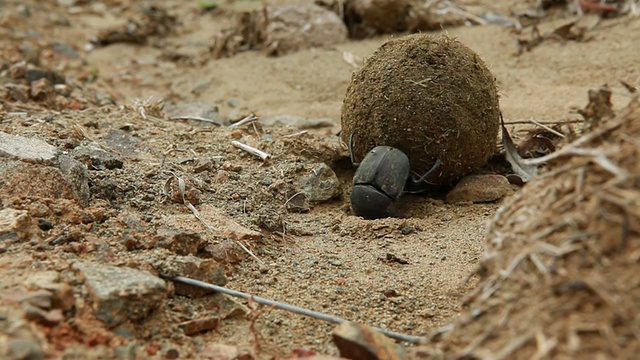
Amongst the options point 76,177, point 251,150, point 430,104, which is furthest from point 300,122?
point 76,177

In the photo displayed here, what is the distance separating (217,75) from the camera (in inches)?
263

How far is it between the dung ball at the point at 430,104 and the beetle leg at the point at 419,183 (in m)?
0.03

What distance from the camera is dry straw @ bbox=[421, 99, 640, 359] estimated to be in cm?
163

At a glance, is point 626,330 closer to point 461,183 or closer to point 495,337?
point 495,337

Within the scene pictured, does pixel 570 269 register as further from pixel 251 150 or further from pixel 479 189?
pixel 251 150

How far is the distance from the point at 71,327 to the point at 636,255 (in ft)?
5.23

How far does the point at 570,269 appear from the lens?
1.76 meters

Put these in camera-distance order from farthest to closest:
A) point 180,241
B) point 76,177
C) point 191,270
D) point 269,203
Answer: point 269,203
point 76,177
point 180,241
point 191,270

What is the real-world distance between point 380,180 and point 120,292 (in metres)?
1.87

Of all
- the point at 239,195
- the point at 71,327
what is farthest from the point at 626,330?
the point at 239,195

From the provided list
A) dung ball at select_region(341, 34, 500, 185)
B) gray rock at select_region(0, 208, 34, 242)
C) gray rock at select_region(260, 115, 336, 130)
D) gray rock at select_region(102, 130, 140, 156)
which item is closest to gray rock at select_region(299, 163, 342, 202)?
dung ball at select_region(341, 34, 500, 185)

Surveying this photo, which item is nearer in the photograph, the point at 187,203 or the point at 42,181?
the point at 42,181

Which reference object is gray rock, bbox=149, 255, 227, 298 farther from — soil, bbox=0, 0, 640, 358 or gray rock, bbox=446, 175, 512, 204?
gray rock, bbox=446, 175, 512, 204

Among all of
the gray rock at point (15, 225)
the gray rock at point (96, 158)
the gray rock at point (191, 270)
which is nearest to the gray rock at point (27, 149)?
the gray rock at point (96, 158)
